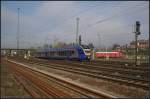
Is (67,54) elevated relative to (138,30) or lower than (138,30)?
lower

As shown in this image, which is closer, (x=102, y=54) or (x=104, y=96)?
(x=104, y=96)

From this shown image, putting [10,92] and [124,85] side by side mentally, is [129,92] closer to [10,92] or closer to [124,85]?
[124,85]

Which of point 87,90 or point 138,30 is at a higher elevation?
point 138,30

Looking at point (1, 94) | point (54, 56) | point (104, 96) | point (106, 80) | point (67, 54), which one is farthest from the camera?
point (54, 56)

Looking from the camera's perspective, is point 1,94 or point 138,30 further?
point 138,30

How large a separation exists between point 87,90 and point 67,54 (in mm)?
36039

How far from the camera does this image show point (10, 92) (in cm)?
1331

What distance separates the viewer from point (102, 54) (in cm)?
7850

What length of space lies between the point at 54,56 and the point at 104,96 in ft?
157

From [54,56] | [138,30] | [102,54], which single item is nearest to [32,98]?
[138,30]

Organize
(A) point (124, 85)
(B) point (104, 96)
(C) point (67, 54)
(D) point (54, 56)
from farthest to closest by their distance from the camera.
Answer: (D) point (54, 56), (C) point (67, 54), (A) point (124, 85), (B) point (104, 96)

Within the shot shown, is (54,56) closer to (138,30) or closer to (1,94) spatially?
(138,30)

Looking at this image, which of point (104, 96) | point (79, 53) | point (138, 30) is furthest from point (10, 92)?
point (79, 53)

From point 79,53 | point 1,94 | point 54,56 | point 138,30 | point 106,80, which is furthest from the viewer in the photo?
point 54,56
